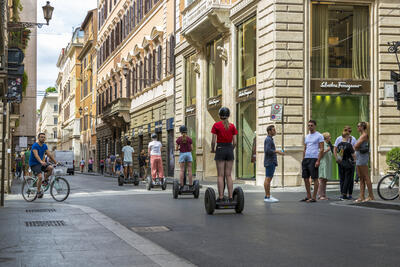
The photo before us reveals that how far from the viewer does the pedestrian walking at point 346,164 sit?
50.1ft

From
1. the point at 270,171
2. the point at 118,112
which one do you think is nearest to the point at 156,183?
the point at 270,171

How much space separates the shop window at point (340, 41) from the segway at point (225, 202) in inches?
456

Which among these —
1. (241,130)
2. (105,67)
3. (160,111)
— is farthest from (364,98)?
(105,67)

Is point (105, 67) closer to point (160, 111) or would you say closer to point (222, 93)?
point (160, 111)

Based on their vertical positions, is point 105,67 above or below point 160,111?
above

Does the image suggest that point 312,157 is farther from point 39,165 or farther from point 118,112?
point 118,112

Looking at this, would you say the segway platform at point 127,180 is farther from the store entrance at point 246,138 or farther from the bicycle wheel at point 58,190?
the bicycle wheel at point 58,190

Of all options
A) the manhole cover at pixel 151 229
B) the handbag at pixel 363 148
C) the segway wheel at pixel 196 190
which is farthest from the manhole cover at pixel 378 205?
the manhole cover at pixel 151 229

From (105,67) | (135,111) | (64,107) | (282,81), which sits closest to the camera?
(282,81)

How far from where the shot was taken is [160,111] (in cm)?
3947

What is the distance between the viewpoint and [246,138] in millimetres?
25500

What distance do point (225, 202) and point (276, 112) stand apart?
381 inches

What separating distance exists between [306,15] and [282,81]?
2.46 m

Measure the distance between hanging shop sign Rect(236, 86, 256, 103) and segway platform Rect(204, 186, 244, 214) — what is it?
1291 centimetres
